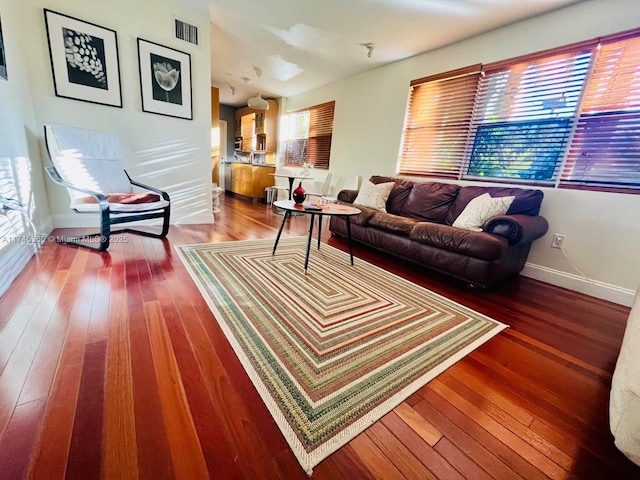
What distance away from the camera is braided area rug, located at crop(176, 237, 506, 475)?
97cm

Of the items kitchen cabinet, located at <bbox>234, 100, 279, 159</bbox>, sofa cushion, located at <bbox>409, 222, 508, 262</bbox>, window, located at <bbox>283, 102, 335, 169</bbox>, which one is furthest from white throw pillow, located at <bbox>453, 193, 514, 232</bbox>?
kitchen cabinet, located at <bbox>234, 100, 279, 159</bbox>

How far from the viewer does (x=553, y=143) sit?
2406 millimetres

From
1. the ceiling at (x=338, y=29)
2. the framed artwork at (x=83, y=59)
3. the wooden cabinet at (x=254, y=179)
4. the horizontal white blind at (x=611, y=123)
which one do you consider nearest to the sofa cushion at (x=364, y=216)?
the horizontal white blind at (x=611, y=123)

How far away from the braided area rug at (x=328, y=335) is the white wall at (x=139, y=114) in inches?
60.9

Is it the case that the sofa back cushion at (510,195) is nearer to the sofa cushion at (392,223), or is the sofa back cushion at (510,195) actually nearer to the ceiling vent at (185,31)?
the sofa cushion at (392,223)

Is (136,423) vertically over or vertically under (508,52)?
under

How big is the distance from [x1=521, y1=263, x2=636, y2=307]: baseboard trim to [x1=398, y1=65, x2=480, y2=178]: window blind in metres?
1.32

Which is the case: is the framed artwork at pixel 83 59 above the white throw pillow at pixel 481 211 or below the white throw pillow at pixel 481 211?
above

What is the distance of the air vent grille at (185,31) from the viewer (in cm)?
302

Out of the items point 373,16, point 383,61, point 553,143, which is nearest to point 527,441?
point 553,143

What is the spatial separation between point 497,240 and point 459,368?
4.01ft

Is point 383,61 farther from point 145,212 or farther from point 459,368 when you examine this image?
point 459,368

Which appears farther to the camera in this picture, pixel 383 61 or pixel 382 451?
pixel 383 61

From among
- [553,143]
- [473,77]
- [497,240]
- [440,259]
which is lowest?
[440,259]
